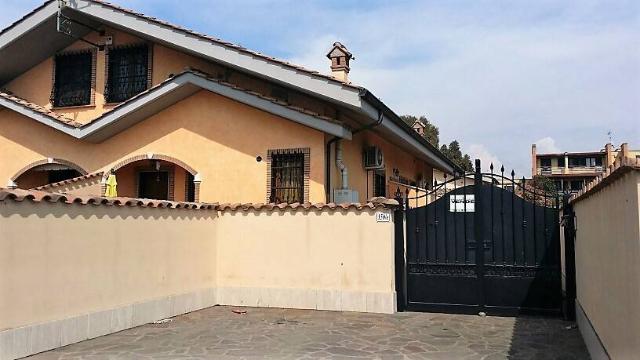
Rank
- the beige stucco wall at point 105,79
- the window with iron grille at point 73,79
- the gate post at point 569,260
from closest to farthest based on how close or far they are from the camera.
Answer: the gate post at point 569,260
the beige stucco wall at point 105,79
the window with iron grille at point 73,79

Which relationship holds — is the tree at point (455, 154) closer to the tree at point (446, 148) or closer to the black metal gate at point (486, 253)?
the tree at point (446, 148)

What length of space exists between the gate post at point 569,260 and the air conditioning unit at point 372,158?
537cm

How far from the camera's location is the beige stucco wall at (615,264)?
12.8ft

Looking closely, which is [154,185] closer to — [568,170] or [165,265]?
[165,265]

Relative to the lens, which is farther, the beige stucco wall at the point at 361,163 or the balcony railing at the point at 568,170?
the balcony railing at the point at 568,170

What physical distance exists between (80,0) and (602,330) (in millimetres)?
13492

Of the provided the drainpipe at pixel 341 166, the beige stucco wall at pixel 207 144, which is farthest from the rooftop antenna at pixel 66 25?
the drainpipe at pixel 341 166

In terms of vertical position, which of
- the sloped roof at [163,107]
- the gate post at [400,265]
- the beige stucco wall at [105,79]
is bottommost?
the gate post at [400,265]

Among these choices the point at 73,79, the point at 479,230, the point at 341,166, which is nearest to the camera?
the point at 479,230

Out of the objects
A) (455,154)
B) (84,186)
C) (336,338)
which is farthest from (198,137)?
(455,154)

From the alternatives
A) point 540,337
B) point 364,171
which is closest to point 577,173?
point 364,171

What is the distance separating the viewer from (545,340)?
7.82 metres

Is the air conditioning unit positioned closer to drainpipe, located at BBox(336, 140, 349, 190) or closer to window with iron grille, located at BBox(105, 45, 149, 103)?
drainpipe, located at BBox(336, 140, 349, 190)

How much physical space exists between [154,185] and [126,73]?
316cm
